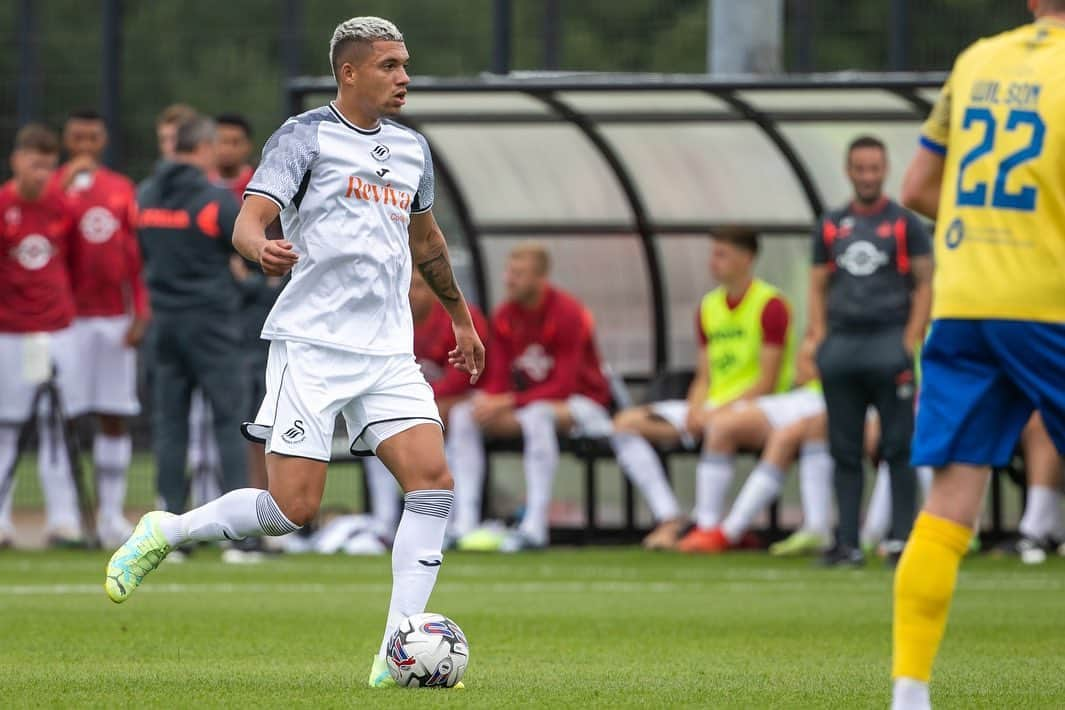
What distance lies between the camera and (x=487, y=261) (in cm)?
1573

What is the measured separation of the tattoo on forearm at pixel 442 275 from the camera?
23.3ft

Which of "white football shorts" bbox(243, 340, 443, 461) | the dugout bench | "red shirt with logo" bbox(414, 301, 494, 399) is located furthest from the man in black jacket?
"white football shorts" bbox(243, 340, 443, 461)

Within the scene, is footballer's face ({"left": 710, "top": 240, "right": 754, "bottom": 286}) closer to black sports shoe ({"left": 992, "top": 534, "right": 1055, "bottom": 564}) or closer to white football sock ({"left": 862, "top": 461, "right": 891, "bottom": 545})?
white football sock ({"left": 862, "top": 461, "right": 891, "bottom": 545})

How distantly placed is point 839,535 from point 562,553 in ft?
7.51

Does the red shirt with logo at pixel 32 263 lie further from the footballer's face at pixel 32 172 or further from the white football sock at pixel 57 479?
the white football sock at pixel 57 479

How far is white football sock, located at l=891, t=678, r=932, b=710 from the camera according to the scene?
5.20m

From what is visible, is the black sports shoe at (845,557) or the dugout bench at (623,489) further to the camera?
the dugout bench at (623,489)

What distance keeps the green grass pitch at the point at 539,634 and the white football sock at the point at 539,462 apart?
3.37 ft

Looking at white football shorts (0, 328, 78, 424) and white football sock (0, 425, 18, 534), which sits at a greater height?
white football shorts (0, 328, 78, 424)

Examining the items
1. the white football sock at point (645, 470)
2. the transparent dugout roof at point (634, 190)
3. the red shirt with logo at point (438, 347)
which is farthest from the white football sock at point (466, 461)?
the transparent dugout roof at point (634, 190)

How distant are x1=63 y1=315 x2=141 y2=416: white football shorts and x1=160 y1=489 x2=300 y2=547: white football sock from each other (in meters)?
7.36

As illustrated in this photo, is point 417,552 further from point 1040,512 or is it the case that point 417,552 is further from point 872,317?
point 1040,512

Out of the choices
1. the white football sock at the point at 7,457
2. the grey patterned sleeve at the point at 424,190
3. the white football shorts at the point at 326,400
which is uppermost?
the grey patterned sleeve at the point at 424,190

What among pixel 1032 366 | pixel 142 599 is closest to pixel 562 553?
pixel 142 599
